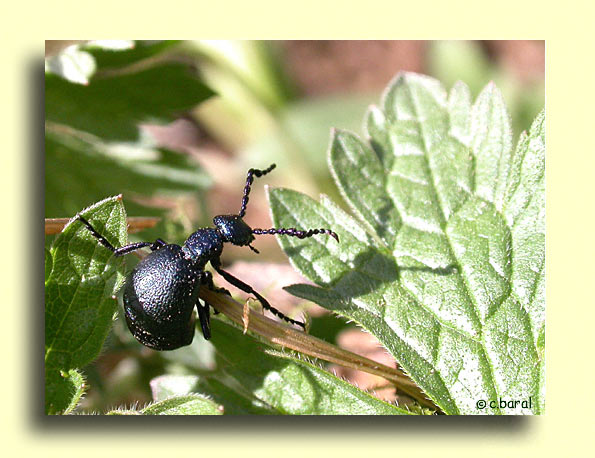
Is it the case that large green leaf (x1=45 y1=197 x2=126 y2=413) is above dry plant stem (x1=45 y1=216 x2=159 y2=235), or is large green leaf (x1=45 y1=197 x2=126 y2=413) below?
below

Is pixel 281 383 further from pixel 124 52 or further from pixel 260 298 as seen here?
pixel 124 52

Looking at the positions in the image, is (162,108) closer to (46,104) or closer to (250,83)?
(46,104)

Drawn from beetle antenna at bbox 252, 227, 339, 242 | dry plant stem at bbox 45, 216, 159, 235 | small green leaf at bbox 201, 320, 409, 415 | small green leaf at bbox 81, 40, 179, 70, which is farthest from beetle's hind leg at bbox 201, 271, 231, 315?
small green leaf at bbox 81, 40, 179, 70

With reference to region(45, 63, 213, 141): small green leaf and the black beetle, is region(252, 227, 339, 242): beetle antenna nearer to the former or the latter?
the black beetle

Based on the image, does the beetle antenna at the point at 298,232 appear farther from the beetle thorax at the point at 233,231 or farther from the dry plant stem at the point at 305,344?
the dry plant stem at the point at 305,344

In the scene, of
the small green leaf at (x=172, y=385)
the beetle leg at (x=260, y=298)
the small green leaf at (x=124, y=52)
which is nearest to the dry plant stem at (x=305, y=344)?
the beetle leg at (x=260, y=298)

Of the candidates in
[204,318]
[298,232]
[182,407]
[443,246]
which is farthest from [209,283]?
[443,246]

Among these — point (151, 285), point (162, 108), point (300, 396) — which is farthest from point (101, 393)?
point (162, 108)
